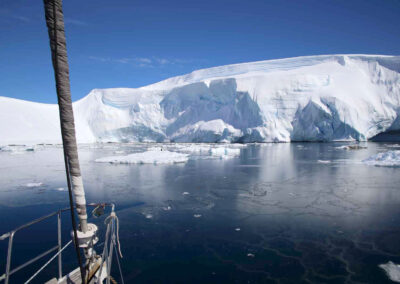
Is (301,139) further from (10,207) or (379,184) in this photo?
(10,207)

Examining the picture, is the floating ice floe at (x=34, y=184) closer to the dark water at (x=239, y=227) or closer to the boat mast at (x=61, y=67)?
the dark water at (x=239, y=227)

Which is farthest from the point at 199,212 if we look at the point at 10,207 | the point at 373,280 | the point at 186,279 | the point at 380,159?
the point at 380,159

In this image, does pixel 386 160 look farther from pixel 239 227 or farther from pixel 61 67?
pixel 61 67

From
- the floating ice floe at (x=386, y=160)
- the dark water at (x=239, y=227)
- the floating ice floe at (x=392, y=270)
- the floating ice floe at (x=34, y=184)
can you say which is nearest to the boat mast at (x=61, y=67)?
the dark water at (x=239, y=227)

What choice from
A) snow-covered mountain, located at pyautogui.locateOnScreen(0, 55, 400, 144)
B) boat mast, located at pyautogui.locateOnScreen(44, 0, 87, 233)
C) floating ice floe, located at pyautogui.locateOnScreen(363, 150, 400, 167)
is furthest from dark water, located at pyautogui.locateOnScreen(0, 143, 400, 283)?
snow-covered mountain, located at pyautogui.locateOnScreen(0, 55, 400, 144)

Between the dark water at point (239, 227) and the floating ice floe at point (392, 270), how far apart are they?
0.29ft

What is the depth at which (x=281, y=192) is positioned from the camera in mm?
8328

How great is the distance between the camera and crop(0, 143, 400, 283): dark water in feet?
12.6

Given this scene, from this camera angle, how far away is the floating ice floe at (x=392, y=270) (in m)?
3.54

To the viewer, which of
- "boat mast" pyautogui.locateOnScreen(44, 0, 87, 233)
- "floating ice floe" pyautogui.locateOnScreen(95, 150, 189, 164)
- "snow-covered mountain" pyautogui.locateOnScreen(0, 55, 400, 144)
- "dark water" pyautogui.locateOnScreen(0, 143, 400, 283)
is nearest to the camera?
"boat mast" pyautogui.locateOnScreen(44, 0, 87, 233)

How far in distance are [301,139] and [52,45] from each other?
1681 inches

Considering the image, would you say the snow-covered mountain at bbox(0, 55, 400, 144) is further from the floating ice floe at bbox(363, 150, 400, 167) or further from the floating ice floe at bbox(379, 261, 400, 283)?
the floating ice floe at bbox(379, 261, 400, 283)

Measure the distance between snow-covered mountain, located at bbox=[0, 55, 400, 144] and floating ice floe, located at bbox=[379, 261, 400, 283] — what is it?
3561cm

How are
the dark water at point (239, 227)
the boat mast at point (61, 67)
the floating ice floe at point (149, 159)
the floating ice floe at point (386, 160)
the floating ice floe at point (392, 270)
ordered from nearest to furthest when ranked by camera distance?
the boat mast at point (61, 67) → the floating ice floe at point (392, 270) → the dark water at point (239, 227) → the floating ice floe at point (386, 160) → the floating ice floe at point (149, 159)
